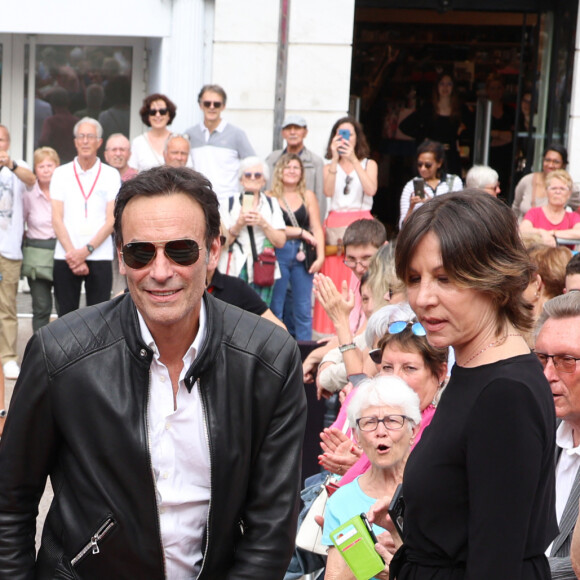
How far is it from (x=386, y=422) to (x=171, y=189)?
1.57m

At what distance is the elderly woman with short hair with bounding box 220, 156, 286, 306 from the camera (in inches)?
351

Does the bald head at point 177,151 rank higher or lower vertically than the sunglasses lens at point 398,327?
higher

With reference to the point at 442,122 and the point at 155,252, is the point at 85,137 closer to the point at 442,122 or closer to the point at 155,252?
the point at 442,122

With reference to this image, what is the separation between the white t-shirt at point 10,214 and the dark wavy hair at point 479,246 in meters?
7.11

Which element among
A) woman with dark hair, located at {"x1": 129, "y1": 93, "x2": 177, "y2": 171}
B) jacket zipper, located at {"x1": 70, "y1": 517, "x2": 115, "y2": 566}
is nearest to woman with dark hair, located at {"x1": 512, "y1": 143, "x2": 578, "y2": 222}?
woman with dark hair, located at {"x1": 129, "y1": 93, "x2": 177, "y2": 171}

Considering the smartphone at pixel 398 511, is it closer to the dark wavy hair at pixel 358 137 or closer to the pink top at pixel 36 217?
the pink top at pixel 36 217

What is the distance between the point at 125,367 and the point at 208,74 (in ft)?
31.9

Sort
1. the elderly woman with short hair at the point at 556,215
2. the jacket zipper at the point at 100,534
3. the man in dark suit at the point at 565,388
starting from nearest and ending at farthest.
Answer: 1. the jacket zipper at the point at 100,534
2. the man in dark suit at the point at 565,388
3. the elderly woman with short hair at the point at 556,215

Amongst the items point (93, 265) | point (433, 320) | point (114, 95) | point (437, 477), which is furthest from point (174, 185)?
point (114, 95)

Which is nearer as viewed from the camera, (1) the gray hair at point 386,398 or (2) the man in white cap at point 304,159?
(1) the gray hair at point 386,398

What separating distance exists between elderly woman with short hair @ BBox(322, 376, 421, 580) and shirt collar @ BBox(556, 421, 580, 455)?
683mm

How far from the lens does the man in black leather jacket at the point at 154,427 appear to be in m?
2.64

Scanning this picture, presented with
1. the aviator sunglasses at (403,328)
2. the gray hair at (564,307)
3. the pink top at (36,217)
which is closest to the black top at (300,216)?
the pink top at (36,217)

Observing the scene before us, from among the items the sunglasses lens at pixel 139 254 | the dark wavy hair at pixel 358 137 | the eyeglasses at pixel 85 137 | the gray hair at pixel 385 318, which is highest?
the dark wavy hair at pixel 358 137
